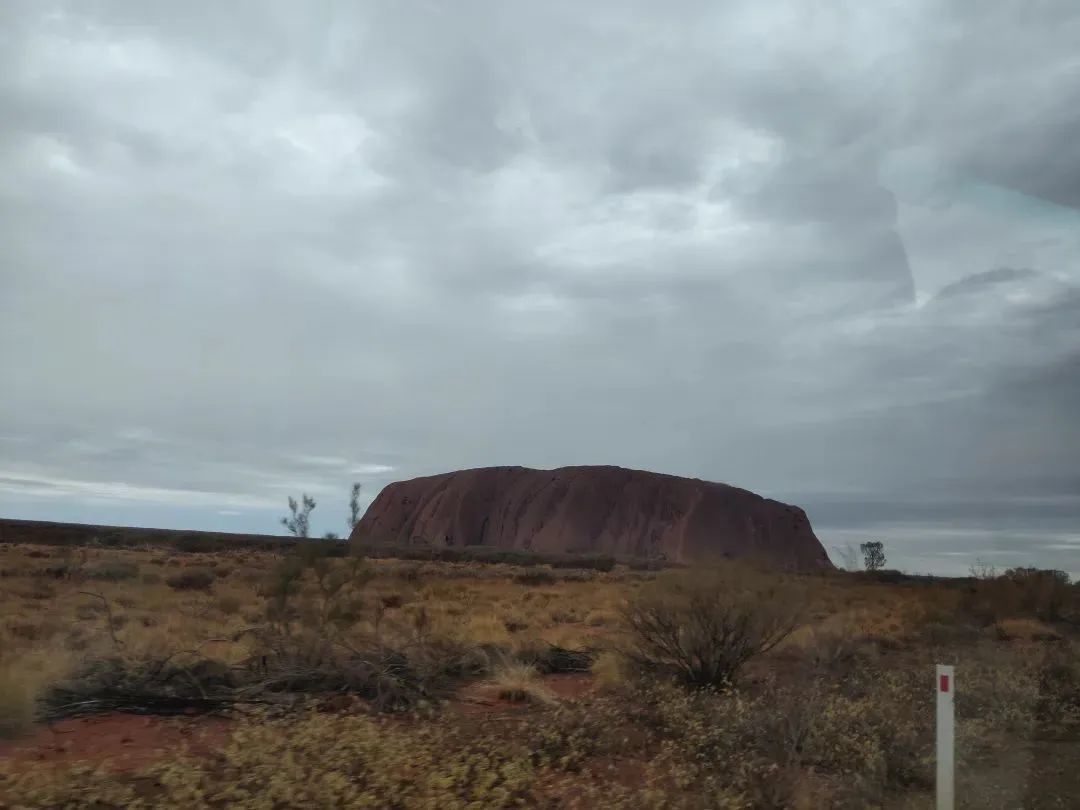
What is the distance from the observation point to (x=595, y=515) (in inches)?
3691

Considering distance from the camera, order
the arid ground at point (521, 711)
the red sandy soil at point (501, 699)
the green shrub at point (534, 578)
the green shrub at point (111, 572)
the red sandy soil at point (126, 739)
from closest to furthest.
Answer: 1. the arid ground at point (521, 711)
2. the red sandy soil at point (126, 739)
3. the red sandy soil at point (501, 699)
4. the green shrub at point (111, 572)
5. the green shrub at point (534, 578)

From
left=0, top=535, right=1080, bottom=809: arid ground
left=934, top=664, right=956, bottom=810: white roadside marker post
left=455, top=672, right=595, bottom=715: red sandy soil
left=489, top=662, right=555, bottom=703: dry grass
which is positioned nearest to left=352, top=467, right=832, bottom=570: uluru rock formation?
left=0, top=535, right=1080, bottom=809: arid ground

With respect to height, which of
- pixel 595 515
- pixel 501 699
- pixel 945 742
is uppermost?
pixel 595 515

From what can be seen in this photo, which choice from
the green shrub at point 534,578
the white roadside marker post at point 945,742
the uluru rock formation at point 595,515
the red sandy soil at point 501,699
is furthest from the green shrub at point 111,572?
the uluru rock formation at point 595,515

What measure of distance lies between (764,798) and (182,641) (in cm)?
1056

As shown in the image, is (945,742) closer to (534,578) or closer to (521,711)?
(521,711)

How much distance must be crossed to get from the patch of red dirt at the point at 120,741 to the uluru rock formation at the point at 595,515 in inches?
2948

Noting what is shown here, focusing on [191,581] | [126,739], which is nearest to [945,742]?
[126,739]

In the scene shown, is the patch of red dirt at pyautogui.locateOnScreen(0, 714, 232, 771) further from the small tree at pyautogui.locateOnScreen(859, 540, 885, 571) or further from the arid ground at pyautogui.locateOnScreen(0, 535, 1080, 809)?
the small tree at pyautogui.locateOnScreen(859, 540, 885, 571)

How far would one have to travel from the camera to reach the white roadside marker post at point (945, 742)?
6.19 meters

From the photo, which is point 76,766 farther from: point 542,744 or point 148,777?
point 542,744

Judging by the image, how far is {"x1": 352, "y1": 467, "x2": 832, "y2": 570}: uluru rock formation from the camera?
87688 mm

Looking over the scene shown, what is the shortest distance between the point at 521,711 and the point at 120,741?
4.15m

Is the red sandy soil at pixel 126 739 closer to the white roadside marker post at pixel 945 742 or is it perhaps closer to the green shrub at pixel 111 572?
the white roadside marker post at pixel 945 742
